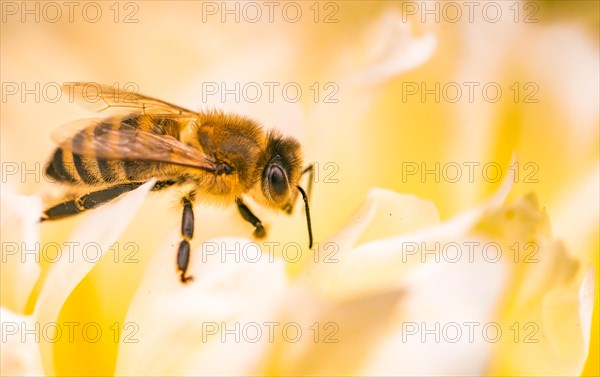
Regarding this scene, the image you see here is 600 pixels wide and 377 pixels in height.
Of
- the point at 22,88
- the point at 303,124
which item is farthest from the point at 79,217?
the point at 303,124

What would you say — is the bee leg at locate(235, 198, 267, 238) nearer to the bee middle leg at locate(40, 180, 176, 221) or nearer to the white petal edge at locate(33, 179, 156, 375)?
the bee middle leg at locate(40, 180, 176, 221)

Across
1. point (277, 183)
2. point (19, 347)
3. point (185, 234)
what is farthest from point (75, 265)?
point (277, 183)

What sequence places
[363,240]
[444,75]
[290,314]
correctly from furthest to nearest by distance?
[444,75] < [363,240] < [290,314]

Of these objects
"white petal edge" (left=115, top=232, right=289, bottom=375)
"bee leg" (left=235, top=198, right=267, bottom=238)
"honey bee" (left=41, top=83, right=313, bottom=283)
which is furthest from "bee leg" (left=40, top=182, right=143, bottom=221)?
"white petal edge" (left=115, top=232, right=289, bottom=375)

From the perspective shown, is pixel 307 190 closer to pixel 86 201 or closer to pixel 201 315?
pixel 86 201

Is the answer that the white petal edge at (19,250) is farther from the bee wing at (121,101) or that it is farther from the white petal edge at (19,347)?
the bee wing at (121,101)

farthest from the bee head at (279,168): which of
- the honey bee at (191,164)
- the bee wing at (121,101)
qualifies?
the bee wing at (121,101)

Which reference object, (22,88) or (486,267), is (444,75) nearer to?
(486,267)
